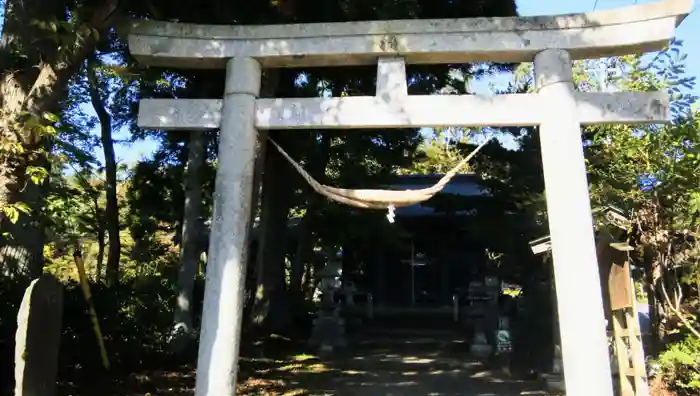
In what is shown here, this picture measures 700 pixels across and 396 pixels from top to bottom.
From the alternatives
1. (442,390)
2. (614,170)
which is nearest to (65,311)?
(442,390)

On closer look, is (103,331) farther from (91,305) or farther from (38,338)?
(38,338)

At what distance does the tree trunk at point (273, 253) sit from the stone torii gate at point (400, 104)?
22.7 ft

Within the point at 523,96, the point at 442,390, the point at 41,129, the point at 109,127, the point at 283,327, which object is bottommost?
the point at 442,390

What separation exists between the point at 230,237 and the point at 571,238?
8.98ft

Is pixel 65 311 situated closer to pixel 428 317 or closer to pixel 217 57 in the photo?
pixel 217 57

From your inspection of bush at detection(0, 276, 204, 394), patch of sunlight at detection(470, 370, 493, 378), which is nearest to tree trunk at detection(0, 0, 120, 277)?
bush at detection(0, 276, 204, 394)

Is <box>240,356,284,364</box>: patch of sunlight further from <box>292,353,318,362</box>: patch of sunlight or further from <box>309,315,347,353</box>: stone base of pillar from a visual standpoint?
<box>309,315,347,353</box>: stone base of pillar

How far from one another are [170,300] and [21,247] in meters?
7.17

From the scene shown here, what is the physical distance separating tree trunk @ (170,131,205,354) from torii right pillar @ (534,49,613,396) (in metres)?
6.87

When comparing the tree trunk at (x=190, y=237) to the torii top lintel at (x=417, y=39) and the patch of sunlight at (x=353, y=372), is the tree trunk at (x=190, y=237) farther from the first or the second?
the torii top lintel at (x=417, y=39)

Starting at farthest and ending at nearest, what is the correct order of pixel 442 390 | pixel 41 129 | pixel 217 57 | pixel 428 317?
pixel 428 317 < pixel 442 390 < pixel 217 57 < pixel 41 129

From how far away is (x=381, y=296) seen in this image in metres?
16.7

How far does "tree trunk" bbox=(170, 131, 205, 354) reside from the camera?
9469 mm

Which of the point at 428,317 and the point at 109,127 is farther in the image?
the point at 428,317
